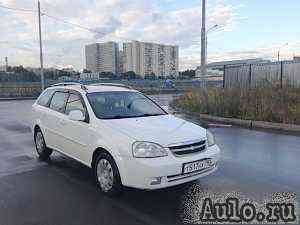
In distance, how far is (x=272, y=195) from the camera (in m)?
5.21

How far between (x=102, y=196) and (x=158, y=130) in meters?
1.26

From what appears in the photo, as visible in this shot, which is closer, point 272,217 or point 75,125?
point 272,217

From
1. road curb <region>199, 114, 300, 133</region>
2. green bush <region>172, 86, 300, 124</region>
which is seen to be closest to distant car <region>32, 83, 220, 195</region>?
road curb <region>199, 114, 300, 133</region>

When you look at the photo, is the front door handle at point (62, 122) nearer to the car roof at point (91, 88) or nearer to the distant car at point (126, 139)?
the distant car at point (126, 139)

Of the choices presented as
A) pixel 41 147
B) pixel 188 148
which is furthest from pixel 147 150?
pixel 41 147

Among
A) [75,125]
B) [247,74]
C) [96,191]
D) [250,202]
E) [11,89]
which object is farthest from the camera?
[11,89]

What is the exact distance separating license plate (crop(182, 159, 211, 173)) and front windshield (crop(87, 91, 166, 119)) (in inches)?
58.4

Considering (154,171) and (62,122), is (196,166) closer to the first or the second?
(154,171)

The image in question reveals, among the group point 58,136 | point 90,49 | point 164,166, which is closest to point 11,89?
point 90,49

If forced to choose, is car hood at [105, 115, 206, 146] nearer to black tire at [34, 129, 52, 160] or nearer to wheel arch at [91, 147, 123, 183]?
wheel arch at [91, 147, 123, 183]

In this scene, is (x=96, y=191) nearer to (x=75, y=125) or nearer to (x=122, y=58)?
(x=75, y=125)

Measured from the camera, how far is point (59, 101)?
23.6 ft

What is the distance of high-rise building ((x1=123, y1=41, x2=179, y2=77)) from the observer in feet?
204

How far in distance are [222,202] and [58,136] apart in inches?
133
